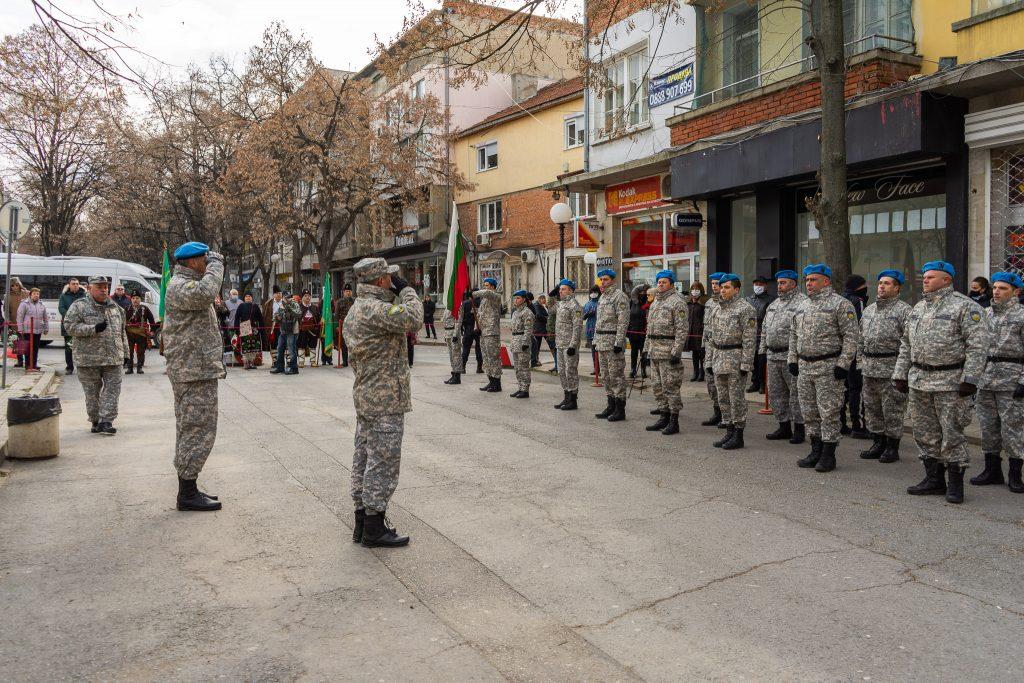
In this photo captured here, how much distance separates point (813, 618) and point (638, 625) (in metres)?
0.90

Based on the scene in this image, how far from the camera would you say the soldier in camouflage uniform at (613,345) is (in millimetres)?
10906

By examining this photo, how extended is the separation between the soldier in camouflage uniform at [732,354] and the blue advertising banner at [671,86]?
9097mm

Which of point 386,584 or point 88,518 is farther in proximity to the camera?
point 88,518

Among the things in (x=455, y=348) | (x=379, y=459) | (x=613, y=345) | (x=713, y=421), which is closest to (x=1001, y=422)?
(x=713, y=421)

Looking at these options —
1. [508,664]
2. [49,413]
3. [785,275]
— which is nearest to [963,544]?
[508,664]

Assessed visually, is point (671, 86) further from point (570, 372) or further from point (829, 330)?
point (829, 330)

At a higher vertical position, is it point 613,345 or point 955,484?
point 613,345

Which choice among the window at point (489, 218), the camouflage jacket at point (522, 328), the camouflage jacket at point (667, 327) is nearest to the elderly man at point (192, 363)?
the camouflage jacket at point (667, 327)

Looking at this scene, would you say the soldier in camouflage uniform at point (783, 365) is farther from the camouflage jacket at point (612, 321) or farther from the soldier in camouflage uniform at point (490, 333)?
the soldier in camouflage uniform at point (490, 333)

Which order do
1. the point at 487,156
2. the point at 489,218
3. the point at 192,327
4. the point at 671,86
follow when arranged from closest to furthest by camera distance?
the point at 192,327, the point at 671,86, the point at 489,218, the point at 487,156

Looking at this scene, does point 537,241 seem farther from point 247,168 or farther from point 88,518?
point 88,518

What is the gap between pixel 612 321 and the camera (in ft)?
36.1

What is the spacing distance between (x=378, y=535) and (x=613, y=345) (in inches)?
244

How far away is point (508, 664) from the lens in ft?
12.0
